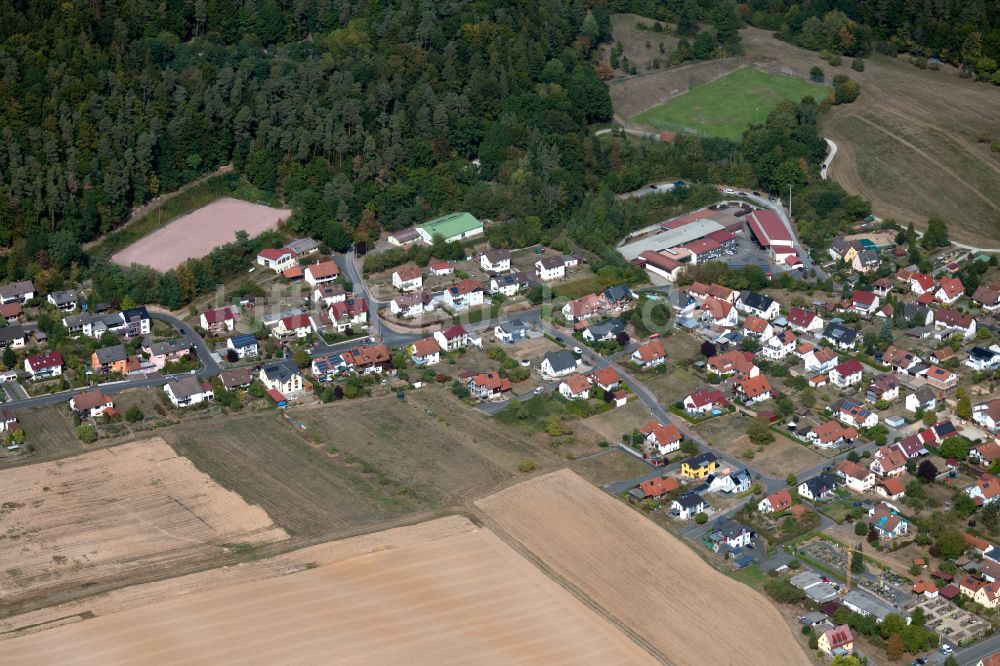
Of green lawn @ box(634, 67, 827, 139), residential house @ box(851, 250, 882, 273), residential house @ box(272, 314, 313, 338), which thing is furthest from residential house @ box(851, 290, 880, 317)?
residential house @ box(272, 314, 313, 338)

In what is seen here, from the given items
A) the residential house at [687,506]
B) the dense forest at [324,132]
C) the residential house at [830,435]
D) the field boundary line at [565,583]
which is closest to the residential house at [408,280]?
the dense forest at [324,132]

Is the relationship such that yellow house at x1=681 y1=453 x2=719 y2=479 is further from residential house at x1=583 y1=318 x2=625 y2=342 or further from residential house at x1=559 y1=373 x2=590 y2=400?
residential house at x1=583 y1=318 x2=625 y2=342

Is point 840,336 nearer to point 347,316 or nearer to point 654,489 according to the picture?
point 654,489

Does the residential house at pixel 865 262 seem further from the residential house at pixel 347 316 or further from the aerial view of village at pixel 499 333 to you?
the residential house at pixel 347 316

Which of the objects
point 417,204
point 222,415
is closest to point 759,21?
point 417,204

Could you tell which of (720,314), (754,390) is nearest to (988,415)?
(754,390)
